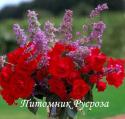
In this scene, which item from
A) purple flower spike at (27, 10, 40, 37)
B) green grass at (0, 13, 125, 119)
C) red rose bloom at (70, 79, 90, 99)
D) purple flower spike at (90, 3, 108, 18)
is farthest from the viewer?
green grass at (0, 13, 125, 119)

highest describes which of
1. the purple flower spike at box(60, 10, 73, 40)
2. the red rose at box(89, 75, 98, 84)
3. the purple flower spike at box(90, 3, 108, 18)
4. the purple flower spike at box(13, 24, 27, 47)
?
the purple flower spike at box(90, 3, 108, 18)

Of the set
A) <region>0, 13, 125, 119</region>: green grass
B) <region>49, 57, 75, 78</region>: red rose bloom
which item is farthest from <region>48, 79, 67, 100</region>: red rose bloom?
<region>0, 13, 125, 119</region>: green grass

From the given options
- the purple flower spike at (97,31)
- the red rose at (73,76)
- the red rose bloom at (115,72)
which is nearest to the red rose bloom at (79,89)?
the red rose at (73,76)

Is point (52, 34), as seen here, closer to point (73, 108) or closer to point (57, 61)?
point (57, 61)

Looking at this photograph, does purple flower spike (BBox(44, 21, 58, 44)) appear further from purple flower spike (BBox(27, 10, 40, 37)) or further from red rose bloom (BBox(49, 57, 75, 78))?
red rose bloom (BBox(49, 57, 75, 78))

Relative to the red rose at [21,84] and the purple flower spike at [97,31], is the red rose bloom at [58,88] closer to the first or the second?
the red rose at [21,84]

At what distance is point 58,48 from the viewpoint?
14.9 ft

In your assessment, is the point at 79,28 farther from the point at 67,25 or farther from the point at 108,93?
the point at 67,25

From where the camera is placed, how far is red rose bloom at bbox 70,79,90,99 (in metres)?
4.42

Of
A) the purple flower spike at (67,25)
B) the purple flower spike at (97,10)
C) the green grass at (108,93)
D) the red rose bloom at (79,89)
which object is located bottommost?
the red rose bloom at (79,89)

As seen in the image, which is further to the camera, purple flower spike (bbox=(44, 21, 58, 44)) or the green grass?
the green grass

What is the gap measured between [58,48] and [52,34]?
13 cm

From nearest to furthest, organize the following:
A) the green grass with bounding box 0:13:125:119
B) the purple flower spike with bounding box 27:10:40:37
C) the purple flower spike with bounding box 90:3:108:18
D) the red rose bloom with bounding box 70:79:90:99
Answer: the red rose bloom with bounding box 70:79:90:99 < the purple flower spike with bounding box 27:10:40:37 < the purple flower spike with bounding box 90:3:108:18 < the green grass with bounding box 0:13:125:119

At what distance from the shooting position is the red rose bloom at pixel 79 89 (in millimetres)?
4418
